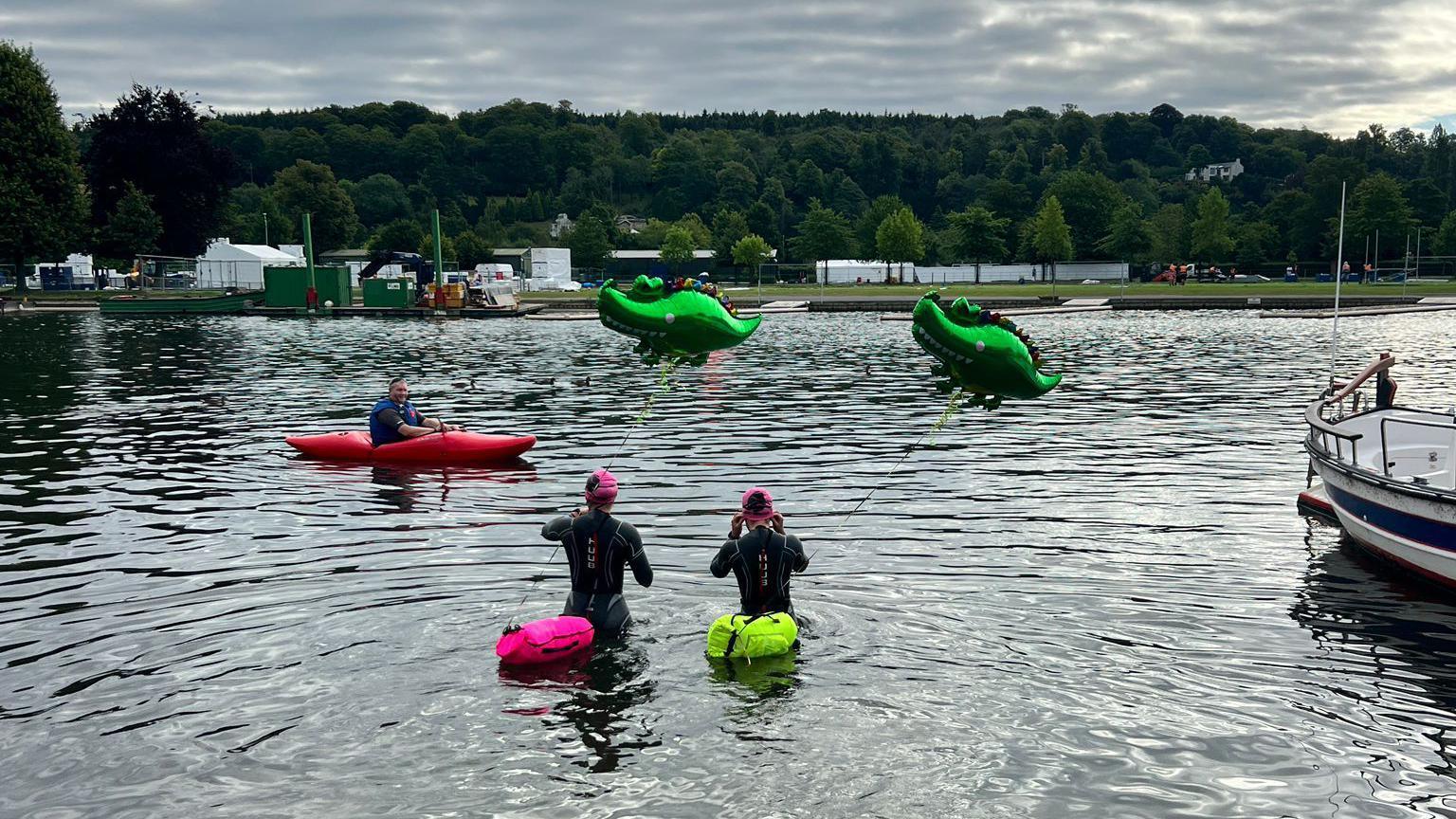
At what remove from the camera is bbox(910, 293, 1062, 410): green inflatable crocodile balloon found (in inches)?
617

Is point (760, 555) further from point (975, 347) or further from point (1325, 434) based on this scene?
point (1325, 434)

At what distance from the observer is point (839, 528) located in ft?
66.9

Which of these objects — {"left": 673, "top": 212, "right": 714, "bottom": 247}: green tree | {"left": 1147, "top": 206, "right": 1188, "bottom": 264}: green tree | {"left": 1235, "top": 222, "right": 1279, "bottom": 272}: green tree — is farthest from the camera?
{"left": 673, "top": 212, "right": 714, "bottom": 247}: green tree

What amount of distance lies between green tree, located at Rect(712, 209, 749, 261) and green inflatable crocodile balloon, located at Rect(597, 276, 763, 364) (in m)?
137

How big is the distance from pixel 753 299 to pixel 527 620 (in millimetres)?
87774

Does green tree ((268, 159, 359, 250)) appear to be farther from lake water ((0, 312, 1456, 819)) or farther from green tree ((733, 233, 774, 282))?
lake water ((0, 312, 1456, 819))

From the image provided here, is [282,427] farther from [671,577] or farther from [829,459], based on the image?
[671,577]

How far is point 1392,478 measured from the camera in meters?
17.3

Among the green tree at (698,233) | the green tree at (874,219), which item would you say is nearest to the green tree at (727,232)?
the green tree at (698,233)

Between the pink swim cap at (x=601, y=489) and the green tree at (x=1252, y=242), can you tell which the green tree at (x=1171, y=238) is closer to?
the green tree at (x=1252, y=242)

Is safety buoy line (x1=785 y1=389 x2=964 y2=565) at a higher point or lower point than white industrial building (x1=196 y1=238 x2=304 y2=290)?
lower

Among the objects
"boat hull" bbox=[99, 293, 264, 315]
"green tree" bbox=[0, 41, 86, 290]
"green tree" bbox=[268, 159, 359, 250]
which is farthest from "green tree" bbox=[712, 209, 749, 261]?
"green tree" bbox=[0, 41, 86, 290]

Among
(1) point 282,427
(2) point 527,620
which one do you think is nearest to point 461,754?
(2) point 527,620

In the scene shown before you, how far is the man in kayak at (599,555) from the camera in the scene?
45.1 ft
